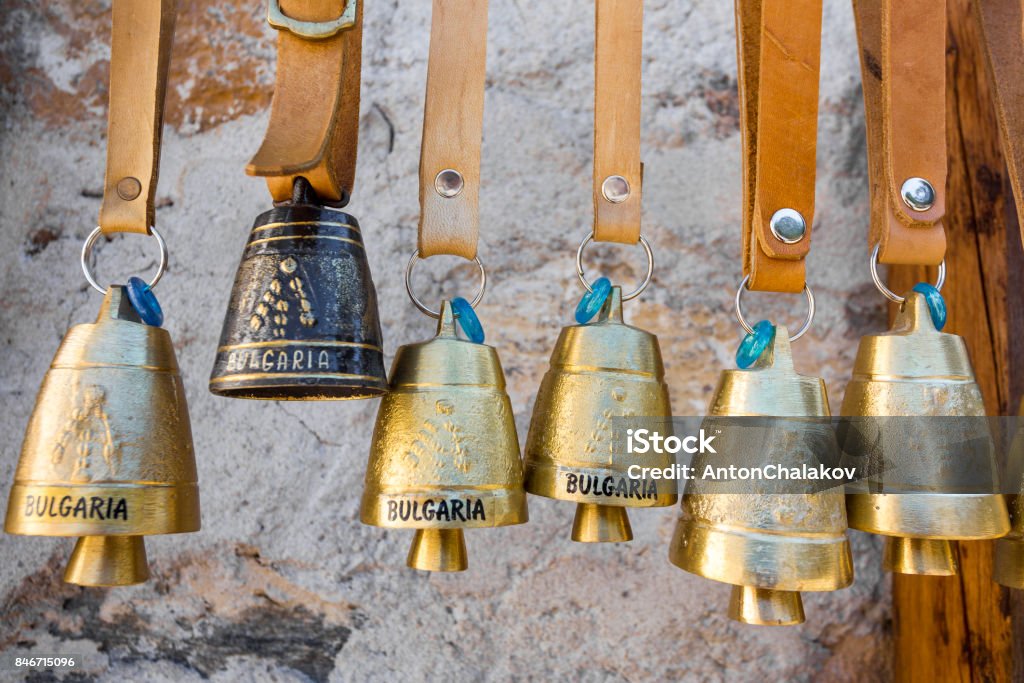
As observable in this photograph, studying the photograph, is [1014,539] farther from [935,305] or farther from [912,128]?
[912,128]

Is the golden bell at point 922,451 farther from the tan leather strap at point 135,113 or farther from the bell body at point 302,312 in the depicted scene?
the tan leather strap at point 135,113

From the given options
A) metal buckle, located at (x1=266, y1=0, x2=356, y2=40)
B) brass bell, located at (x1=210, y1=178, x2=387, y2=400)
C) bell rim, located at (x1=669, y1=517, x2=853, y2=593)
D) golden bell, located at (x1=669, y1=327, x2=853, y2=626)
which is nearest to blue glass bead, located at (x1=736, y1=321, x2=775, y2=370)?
golden bell, located at (x1=669, y1=327, x2=853, y2=626)

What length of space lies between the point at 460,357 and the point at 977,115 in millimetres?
989

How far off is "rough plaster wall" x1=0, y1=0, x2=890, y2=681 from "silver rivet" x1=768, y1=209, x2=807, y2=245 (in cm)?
50

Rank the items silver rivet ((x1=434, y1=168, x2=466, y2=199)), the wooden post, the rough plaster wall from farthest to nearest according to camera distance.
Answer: the rough plaster wall → the wooden post → silver rivet ((x1=434, y1=168, x2=466, y2=199))

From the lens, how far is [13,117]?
1.66 m

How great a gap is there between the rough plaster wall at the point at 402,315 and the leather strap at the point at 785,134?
0.48m

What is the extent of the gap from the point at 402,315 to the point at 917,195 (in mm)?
865

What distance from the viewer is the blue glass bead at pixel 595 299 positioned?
4.01 ft

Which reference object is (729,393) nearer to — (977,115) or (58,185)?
(977,115)

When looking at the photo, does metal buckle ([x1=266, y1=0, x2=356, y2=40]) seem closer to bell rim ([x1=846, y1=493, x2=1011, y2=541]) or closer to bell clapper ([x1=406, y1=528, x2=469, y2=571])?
bell clapper ([x1=406, y1=528, x2=469, y2=571])

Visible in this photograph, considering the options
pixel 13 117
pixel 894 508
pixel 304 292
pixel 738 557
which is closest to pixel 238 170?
pixel 13 117

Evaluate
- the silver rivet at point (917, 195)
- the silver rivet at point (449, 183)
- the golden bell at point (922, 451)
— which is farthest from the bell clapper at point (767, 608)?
the silver rivet at point (449, 183)

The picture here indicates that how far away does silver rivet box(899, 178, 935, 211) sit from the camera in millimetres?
1149
